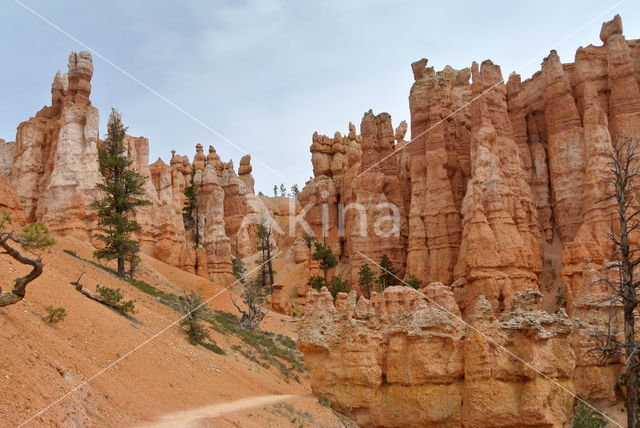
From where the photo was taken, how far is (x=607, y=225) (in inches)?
1517

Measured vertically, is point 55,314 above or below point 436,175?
below

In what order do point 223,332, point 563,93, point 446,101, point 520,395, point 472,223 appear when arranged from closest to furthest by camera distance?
point 520,395 < point 223,332 < point 472,223 < point 563,93 < point 446,101

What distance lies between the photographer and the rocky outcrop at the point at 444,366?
1612cm

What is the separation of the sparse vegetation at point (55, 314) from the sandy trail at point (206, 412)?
13.0 feet

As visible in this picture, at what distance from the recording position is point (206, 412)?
14961mm

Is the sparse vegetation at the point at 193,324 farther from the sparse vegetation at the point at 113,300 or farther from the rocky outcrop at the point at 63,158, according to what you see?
the rocky outcrop at the point at 63,158

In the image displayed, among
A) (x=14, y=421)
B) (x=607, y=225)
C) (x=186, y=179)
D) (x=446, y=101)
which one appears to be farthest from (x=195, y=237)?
(x=14, y=421)

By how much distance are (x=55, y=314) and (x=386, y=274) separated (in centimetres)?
3603

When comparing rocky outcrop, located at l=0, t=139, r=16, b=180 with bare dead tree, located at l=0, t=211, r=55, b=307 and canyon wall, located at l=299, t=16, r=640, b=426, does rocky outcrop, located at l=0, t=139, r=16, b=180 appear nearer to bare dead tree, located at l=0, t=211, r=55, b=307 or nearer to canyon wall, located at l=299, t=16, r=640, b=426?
canyon wall, located at l=299, t=16, r=640, b=426

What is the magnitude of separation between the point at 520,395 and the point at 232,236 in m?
51.4

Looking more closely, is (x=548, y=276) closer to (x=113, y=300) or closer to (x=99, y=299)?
(x=113, y=300)

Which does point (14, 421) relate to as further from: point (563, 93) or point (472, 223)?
point (563, 93)

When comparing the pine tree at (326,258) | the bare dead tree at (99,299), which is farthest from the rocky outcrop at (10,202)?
the pine tree at (326,258)

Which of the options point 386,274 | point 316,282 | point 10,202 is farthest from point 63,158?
point 386,274
